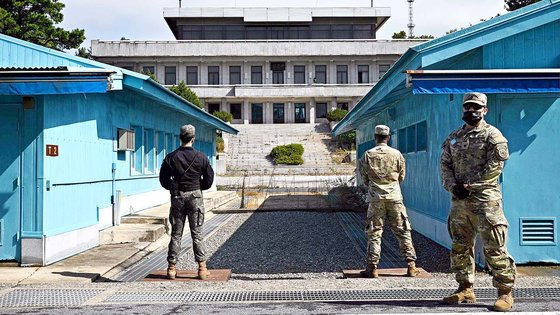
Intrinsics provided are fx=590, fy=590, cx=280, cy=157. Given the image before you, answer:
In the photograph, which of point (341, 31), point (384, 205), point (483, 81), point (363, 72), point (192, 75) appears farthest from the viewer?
point (341, 31)

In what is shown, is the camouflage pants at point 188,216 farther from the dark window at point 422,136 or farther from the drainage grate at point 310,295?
the dark window at point 422,136

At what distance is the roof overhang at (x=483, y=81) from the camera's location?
734 cm

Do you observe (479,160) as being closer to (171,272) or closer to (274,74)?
(171,272)

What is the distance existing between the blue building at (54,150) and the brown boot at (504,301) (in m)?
5.57

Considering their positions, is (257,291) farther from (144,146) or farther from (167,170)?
(144,146)

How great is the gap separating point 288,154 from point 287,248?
90.1 feet

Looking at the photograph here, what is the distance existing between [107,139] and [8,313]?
19.8 ft

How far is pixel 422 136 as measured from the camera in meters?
11.4

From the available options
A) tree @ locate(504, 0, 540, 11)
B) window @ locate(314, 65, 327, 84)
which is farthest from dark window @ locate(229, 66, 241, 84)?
tree @ locate(504, 0, 540, 11)

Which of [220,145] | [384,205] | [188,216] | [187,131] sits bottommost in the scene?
[188,216]

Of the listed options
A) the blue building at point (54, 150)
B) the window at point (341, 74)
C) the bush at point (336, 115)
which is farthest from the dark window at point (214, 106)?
the blue building at point (54, 150)

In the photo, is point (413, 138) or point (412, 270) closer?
point (412, 270)

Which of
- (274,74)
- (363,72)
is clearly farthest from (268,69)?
(363,72)

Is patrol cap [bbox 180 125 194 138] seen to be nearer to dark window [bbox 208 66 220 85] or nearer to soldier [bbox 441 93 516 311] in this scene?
soldier [bbox 441 93 516 311]
